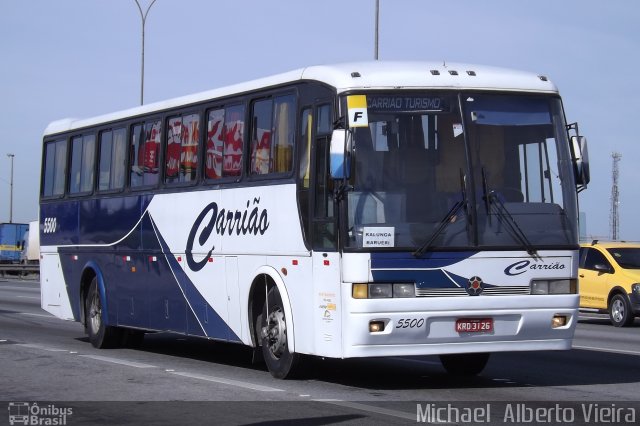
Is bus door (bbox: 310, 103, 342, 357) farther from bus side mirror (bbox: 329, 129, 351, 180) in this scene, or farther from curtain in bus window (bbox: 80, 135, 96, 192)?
curtain in bus window (bbox: 80, 135, 96, 192)

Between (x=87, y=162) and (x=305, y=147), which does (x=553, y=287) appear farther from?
(x=87, y=162)

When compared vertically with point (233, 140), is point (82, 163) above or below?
above

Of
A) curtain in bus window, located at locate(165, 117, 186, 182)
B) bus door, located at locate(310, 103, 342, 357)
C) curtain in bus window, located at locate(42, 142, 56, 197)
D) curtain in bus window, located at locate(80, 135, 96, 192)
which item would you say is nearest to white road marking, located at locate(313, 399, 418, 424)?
bus door, located at locate(310, 103, 342, 357)

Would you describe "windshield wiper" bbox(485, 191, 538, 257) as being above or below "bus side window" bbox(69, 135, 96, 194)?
below

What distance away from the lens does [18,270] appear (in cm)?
6384

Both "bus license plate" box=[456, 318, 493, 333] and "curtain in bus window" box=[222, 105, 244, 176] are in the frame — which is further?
"curtain in bus window" box=[222, 105, 244, 176]

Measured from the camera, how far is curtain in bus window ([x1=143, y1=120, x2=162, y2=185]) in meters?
16.7

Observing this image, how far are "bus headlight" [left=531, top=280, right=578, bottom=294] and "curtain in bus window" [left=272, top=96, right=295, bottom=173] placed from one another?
2.92 metres

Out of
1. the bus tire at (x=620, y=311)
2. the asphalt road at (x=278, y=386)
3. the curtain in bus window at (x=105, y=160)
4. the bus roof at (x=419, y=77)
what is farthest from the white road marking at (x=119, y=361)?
the bus tire at (x=620, y=311)

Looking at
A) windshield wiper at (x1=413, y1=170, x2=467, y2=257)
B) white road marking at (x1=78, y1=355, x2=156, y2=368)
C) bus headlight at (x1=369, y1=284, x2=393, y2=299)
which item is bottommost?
white road marking at (x1=78, y1=355, x2=156, y2=368)

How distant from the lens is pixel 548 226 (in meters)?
12.4

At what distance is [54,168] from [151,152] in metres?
4.20

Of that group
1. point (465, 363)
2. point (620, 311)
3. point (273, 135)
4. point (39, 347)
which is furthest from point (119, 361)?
point (620, 311)

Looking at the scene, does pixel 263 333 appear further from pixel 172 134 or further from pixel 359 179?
pixel 172 134
